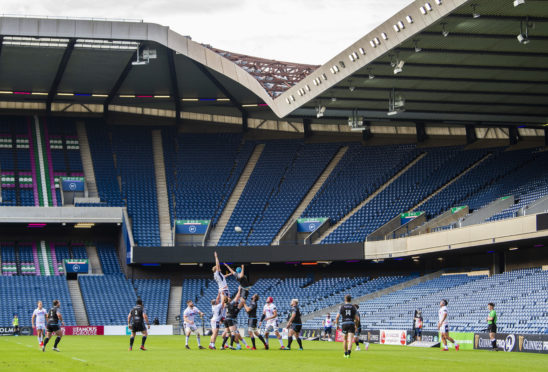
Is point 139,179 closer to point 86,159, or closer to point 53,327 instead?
point 86,159

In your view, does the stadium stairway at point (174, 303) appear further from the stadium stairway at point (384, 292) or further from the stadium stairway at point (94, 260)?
the stadium stairway at point (384, 292)

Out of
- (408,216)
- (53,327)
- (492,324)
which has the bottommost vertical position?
(53,327)

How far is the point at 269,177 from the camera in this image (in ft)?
213

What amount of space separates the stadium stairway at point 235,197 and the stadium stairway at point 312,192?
4.54m

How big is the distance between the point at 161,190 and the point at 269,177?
871 centimetres

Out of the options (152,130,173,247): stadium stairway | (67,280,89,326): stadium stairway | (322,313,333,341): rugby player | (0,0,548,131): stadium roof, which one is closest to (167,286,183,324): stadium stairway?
(152,130,173,247): stadium stairway

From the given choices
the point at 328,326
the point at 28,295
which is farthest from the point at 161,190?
the point at 328,326

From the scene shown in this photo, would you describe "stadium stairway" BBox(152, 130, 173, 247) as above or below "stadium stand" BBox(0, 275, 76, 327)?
above

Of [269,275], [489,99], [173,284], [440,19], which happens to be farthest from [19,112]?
[440,19]

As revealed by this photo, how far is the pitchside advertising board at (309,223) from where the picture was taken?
195ft

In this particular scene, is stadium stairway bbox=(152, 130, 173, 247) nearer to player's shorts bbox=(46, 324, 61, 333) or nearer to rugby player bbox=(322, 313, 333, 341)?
rugby player bbox=(322, 313, 333, 341)

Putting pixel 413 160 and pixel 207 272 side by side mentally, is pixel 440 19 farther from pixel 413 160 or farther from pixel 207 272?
pixel 207 272

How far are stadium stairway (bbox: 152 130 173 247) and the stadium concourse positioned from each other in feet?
0.46

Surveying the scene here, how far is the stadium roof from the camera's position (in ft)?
119
